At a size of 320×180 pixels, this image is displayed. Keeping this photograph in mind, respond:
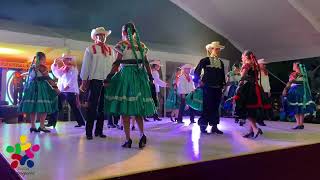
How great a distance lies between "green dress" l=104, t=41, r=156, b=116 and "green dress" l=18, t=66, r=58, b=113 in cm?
173

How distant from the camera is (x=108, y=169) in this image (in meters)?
2.21

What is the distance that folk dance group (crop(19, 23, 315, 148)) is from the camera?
3.23 meters

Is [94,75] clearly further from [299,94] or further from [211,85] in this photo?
[299,94]

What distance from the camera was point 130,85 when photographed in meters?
3.18

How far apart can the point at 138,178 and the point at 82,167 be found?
1.44 ft

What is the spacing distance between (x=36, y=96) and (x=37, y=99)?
1.9 inches

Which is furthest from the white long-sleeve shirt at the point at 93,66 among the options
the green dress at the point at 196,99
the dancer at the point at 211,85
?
the green dress at the point at 196,99

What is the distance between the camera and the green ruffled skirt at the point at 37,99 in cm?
461

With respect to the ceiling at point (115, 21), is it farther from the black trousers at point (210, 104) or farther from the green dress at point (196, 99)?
the black trousers at point (210, 104)

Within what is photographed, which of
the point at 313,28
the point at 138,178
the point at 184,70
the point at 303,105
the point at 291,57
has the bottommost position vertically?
the point at 138,178

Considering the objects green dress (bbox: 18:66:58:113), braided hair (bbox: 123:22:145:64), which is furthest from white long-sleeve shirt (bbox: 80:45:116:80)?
green dress (bbox: 18:66:58:113)

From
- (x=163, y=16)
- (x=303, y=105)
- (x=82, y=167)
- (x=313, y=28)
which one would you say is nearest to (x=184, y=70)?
(x=303, y=105)

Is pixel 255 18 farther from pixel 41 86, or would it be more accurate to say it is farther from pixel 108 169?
pixel 108 169

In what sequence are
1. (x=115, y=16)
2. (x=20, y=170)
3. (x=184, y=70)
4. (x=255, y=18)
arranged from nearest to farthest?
(x=20, y=170) → (x=184, y=70) → (x=115, y=16) → (x=255, y=18)
